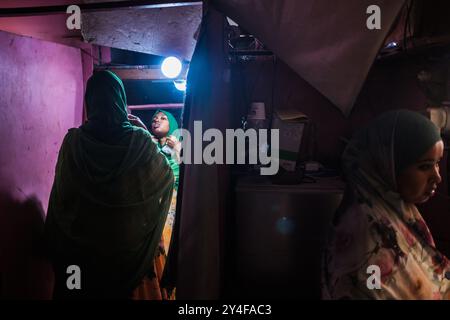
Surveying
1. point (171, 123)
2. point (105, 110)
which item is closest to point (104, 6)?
point (105, 110)

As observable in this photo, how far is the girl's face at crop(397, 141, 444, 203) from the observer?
1493 mm

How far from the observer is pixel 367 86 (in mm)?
2877

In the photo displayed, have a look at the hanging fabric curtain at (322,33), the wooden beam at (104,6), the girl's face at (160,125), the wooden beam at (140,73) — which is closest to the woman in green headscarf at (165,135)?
the girl's face at (160,125)

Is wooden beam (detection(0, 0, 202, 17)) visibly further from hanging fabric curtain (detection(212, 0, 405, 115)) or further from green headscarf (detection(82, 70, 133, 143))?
green headscarf (detection(82, 70, 133, 143))

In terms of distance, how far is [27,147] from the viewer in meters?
2.40

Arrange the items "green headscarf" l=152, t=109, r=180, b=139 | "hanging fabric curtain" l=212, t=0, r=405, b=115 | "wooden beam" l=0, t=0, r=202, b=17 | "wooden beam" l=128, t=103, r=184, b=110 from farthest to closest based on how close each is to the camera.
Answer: "wooden beam" l=128, t=103, r=184, b=110, "green headscarf" l=152, t=109, r=180, b=139, "wooden beam" l=0, t=0, r=202, b=17, "hanging fabric curtain" l=212, t=0, r=405, b=115

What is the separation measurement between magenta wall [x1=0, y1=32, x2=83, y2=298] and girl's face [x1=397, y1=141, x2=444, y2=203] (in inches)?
102

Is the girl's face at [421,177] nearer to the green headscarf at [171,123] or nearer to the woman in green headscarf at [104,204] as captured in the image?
the woman in green headscarf at [104,204]

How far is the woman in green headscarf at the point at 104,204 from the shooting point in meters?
2.14

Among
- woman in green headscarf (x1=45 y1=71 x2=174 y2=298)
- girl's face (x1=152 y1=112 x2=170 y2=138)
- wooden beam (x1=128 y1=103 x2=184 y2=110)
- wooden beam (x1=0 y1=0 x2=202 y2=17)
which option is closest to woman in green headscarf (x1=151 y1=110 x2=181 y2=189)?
girl's face (x1=152 y1=112 x2=170 y2=138)

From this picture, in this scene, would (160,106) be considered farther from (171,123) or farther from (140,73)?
(140,73)

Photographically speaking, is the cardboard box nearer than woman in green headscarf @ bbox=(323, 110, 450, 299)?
No

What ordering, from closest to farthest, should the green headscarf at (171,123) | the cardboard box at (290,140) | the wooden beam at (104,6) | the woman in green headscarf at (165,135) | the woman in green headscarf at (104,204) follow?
the wooden beam at (104,6)
the woman in green headscarf at (104,204)
the cardboard box at (290,140)
the woman in green headscarf at (165,135)
the green headscarf at (171,123)

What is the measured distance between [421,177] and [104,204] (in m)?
1.95
